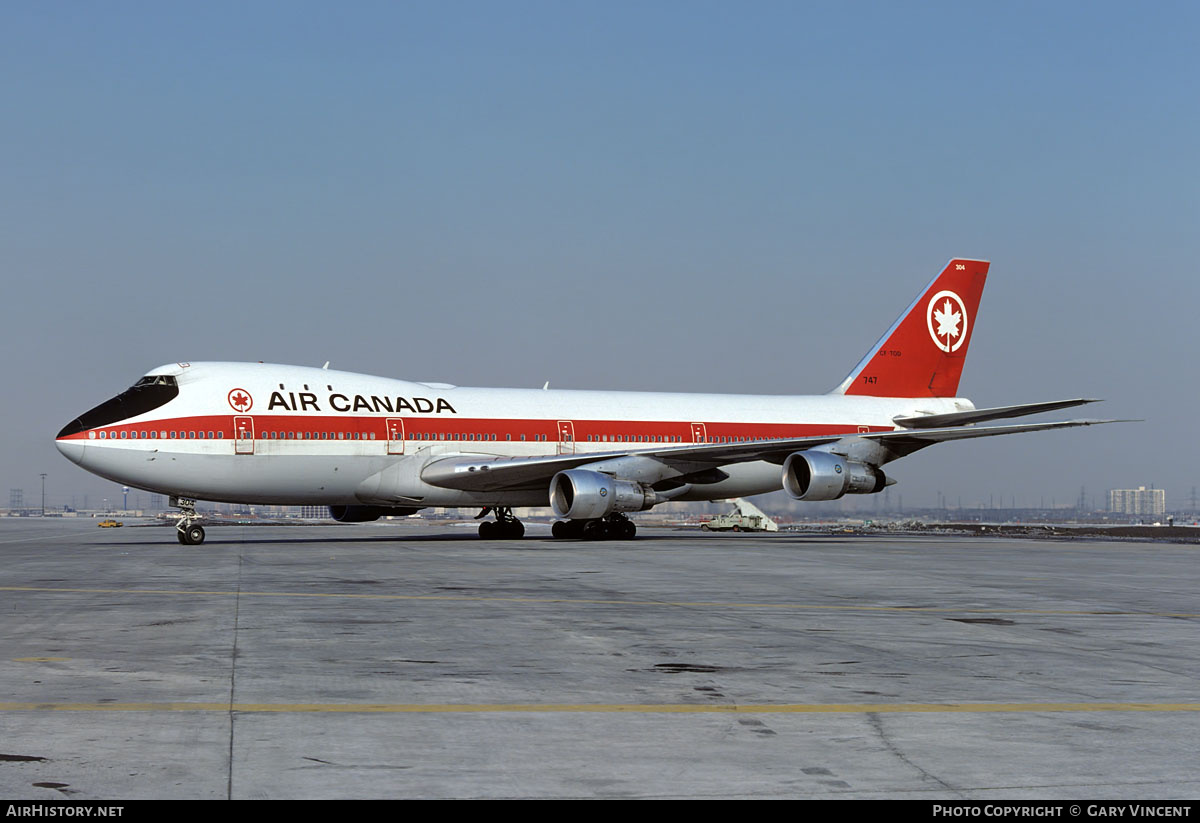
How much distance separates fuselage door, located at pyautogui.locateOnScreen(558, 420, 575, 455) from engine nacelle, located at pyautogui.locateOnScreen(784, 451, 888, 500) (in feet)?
19.8

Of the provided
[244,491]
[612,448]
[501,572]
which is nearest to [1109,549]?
[612,448]

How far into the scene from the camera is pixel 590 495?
30.2 m

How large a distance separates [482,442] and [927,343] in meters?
16.7

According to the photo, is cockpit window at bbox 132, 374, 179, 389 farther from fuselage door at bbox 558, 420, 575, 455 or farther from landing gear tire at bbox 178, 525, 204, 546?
fuselage door at bbox 558, 420, 575, 455

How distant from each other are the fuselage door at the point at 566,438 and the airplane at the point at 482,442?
1.6 inches

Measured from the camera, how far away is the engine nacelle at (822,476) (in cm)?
3234

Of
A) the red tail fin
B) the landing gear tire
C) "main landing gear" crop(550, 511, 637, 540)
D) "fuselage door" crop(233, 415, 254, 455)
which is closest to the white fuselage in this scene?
"fuselage door" crop(233, 415, 254, 455)

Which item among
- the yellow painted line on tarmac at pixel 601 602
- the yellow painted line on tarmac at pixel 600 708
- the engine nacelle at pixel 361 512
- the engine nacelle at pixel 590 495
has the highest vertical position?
the engine nacelle at pixel 590 495

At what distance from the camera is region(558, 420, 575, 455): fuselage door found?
112 feet

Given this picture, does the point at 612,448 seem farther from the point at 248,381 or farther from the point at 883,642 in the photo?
the point at 883,642

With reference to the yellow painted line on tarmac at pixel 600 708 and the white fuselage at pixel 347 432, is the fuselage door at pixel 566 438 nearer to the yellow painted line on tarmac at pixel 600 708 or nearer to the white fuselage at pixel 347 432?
the white fuselage at pixel 347 432

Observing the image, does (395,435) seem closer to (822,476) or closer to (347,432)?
(347,432)

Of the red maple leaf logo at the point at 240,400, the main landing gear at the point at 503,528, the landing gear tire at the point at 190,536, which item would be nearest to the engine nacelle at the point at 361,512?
the main landing gear at the point at 503,528

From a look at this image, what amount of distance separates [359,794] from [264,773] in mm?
616
